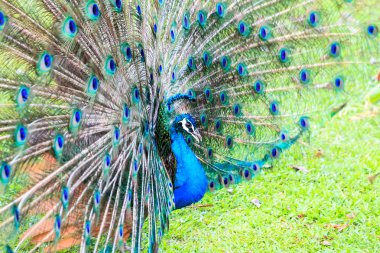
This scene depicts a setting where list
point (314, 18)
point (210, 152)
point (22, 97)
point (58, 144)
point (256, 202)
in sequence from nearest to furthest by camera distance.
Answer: point (22, 97) → point (58, 144) → point (314, 18) → point (210, 152) → point (256, 202)

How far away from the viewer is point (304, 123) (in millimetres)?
3451

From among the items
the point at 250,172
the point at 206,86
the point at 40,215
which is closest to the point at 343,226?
the point at 250,172

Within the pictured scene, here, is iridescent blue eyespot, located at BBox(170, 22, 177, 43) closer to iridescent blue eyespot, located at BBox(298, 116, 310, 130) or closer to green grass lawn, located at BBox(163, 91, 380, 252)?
iridescent blue eyespot, located at BBox(298, 116, 310, 130)

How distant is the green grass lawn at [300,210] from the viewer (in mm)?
3588

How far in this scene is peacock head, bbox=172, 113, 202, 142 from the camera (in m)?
3.25

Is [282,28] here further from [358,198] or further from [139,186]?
[358,198]

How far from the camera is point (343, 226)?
3.69m

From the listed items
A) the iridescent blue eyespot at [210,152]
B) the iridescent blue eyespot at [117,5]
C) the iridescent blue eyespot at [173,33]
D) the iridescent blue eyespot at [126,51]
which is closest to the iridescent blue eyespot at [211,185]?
the iridescent blue eyespot at [210,152]

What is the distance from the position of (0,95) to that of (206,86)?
4.40 ft

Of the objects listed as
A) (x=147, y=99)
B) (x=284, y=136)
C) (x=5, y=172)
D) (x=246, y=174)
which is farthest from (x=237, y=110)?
(x=5, y=172)

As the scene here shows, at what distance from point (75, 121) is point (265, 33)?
135 centimetres

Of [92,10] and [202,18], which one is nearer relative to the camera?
[92,10]

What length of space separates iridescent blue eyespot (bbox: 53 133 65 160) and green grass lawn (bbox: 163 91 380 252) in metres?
1.39

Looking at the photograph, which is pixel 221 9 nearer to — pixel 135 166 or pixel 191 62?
pixel 191 62
